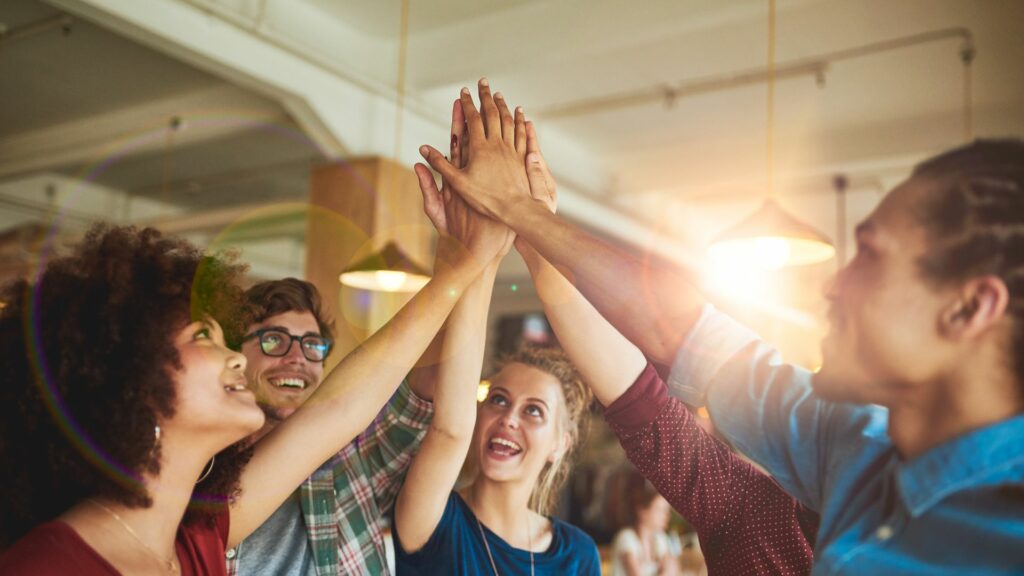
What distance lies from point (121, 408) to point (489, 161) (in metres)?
0.65

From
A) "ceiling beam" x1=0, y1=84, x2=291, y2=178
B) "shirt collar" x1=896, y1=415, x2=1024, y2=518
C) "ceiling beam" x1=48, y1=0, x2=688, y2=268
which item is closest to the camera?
"shirt collar" x1=896, y1=415, x2=1024, y2=518

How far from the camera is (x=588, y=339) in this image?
134 cm

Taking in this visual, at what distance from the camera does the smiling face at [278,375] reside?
159 centimetres

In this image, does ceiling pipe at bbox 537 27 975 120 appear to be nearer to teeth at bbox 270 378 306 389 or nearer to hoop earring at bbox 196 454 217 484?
teeth at bbox 270 378 306 389

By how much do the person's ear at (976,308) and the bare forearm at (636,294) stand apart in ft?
1.04

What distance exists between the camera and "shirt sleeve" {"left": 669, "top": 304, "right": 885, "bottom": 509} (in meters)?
1.00

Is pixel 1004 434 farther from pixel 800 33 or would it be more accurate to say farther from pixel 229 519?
pixel 800 33

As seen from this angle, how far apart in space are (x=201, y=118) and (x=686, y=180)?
4.21 metres

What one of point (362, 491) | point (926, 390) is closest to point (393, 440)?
point (362, 491)

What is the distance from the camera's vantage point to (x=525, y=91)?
5.68 metres

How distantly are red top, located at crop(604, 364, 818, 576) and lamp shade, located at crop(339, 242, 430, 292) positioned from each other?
2.39 metres

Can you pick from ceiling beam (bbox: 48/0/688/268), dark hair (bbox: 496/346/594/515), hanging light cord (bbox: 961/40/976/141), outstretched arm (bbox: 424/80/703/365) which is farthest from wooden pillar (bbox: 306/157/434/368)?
outstretched arm (bbox: 424/80/703/365)

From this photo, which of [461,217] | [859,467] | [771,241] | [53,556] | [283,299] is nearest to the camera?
[859,467]

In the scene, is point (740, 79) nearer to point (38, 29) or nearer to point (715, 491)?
point (38, 29)
